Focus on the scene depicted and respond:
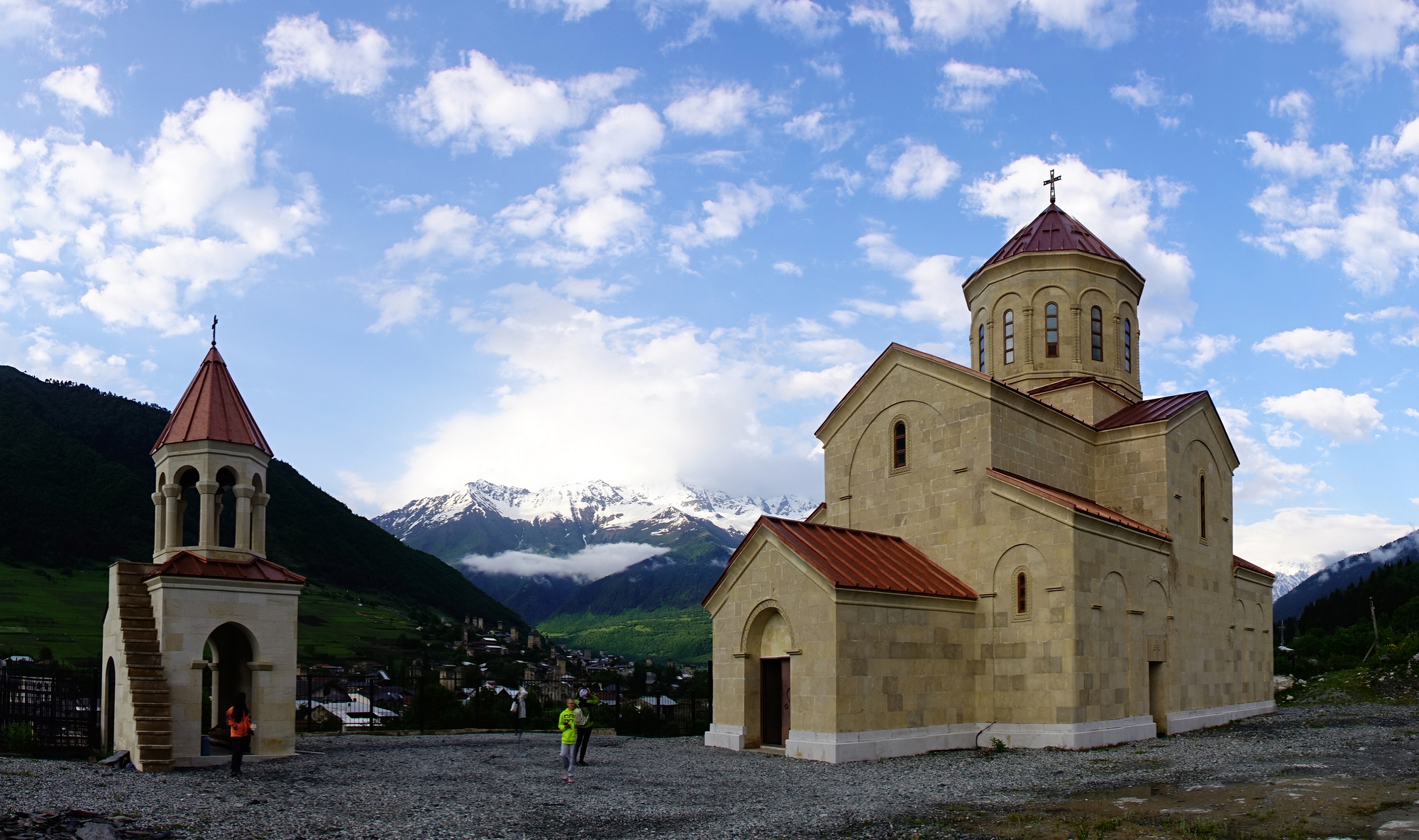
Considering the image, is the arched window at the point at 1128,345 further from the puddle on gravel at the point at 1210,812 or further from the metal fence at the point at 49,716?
the metal fence at the point at 49,716

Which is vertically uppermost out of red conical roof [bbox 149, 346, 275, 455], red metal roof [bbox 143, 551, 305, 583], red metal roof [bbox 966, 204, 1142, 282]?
red metal roof [bbox 966, 204, 1142, 282]

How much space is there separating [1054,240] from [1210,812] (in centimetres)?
2116

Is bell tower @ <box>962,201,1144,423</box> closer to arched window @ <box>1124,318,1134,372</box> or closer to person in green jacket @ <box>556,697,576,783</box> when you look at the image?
arched window @ <box>1124,318,1134,372</box>

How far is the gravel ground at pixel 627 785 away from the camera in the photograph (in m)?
13.8

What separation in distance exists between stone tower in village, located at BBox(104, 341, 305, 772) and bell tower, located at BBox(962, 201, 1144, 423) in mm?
21308

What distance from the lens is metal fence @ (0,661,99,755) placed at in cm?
2059

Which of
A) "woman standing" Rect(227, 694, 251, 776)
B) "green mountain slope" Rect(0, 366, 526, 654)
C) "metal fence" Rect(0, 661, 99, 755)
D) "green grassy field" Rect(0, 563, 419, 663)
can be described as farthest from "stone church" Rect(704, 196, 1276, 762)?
"green mountain slope" Rect(0, 366, 526, 654)

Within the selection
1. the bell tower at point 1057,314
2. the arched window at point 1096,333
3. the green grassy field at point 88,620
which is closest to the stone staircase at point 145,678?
the bell tower at point 1057,314

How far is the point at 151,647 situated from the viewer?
19.9 metres

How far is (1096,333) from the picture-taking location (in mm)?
31453

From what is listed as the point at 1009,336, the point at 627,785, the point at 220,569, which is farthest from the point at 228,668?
the point at 1009,336

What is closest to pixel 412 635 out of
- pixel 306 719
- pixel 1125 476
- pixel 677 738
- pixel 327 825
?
pixel 306 719

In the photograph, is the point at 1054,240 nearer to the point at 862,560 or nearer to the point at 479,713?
the point at 862,560

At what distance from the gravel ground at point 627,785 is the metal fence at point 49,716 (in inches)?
79.1
